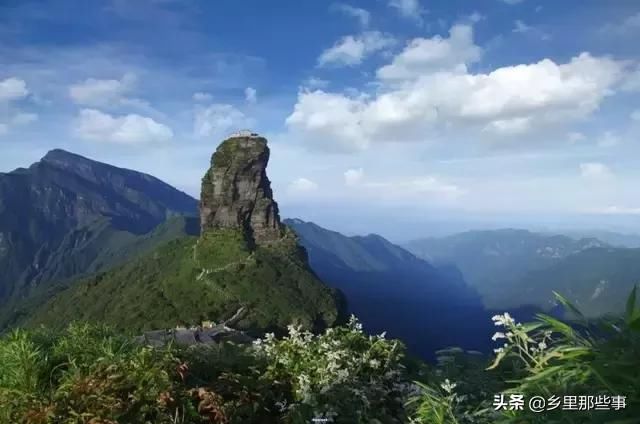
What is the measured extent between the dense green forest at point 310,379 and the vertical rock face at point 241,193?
85.4 metres

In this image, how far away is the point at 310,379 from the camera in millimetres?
5129

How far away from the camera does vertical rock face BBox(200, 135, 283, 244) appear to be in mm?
91000

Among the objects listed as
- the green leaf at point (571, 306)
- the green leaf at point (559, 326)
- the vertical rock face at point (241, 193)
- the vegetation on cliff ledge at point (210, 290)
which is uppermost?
the vertical rock face at point (241, 193)

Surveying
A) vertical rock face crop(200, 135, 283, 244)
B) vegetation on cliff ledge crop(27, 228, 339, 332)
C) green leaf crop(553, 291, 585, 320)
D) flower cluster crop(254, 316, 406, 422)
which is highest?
vertical rock face crop(200, 135, 283, 244)

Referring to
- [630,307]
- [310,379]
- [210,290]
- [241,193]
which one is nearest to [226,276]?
[210,290]

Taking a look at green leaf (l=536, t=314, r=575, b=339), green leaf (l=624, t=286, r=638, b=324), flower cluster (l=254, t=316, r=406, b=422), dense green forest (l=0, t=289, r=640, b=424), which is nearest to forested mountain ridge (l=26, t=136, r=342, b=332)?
flower cluster (l=254, t=316, r=406, b=422)

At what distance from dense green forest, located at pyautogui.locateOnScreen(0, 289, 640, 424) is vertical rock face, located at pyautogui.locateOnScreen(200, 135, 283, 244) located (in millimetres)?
85359

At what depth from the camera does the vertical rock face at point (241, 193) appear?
9100cm

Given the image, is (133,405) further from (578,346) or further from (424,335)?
(424,335)

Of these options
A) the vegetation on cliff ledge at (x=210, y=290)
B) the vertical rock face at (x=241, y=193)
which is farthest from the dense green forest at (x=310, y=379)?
the vertical rock face at (x=241, y=193)

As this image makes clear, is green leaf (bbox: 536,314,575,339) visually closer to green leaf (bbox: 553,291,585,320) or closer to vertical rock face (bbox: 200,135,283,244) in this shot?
green leaf (bbox: 553,291,585,320)

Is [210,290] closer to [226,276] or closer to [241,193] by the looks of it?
[226,276]

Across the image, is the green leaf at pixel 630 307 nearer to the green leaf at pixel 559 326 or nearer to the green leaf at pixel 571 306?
the green leaf at pixel 571 306

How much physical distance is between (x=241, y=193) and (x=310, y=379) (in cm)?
8804
